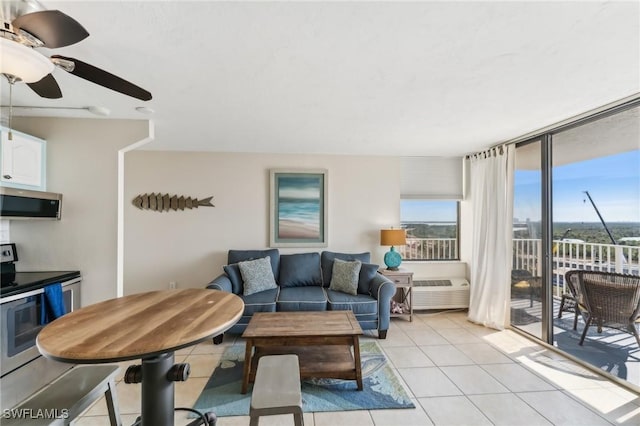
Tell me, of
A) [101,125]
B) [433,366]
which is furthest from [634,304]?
[101,125]

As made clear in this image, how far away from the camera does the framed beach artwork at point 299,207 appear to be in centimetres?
429

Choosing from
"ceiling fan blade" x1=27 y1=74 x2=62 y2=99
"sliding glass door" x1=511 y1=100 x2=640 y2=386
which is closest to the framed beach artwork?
"sliding glass door" x1=511 y1=100 x2=640 y2=386

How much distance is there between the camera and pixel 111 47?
5.35ft

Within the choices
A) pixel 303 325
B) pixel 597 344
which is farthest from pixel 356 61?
pixel 597 344

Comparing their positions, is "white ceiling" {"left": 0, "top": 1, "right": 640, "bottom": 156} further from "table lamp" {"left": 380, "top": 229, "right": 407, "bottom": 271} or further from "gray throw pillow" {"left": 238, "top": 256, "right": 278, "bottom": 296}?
"gray throw pillow" {"left": 238, "top": 256, "right": 278, "bottom": 296}

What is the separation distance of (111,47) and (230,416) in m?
2.57

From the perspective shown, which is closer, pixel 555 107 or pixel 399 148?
pixel 555 107

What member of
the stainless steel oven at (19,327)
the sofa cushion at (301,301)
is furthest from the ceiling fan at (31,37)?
the sofa cushion at (301,301)

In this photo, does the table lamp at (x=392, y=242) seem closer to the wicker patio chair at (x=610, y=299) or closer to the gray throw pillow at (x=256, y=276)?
the gray throw pillow at (x=256, y=276)

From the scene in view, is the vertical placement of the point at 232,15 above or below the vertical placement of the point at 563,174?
above

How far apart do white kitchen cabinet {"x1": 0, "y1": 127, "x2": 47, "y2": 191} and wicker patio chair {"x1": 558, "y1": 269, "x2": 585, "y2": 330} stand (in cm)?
518

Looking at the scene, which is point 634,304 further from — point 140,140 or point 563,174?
point 140,140

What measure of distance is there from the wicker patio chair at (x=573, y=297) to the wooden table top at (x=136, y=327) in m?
3.30

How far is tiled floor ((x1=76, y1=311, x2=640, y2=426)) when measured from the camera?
204cm
